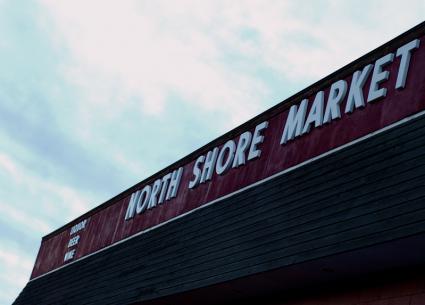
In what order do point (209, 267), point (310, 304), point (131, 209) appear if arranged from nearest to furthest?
point (310, 304) → point (209, 267) → point (131, 209)

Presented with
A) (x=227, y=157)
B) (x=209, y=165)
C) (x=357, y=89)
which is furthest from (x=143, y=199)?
(x=357, y=89)

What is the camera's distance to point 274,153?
1177 centimetres

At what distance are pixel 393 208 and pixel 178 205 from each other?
6831 mm

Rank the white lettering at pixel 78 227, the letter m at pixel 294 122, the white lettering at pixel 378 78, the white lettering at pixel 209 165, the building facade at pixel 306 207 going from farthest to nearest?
the white lettering at pixel 78 227, the white lettering at pixel 209 165, the letter m at pixel 294 122, the white lettering at pixel 378 78, the building facade at pixel 306 207

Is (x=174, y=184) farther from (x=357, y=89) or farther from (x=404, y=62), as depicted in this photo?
(x=404, y=62)

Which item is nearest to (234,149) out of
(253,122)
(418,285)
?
(253,122)

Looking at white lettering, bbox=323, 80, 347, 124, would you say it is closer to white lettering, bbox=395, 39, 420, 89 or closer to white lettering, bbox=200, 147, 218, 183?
white lettering, bbox=395, 39, 420, 89

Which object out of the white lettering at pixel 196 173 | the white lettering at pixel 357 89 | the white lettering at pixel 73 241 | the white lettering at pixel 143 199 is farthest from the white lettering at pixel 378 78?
the white lettering at pixel 73 241

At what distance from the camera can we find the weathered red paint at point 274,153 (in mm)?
9383

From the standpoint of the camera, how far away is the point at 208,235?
12.3m

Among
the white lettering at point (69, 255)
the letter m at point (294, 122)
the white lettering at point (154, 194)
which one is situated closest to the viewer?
the letter m at point (294, 122)

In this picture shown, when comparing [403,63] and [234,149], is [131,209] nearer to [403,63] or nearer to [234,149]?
[234,149]

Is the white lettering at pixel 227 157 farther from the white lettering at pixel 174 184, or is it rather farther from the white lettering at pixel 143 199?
the white lettering at pixel 143 199

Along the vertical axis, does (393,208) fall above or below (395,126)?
below
